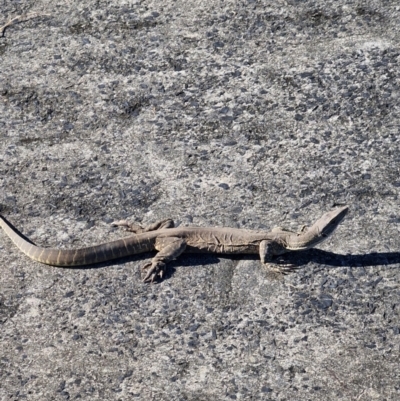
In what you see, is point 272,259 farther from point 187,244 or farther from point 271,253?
point 187,244

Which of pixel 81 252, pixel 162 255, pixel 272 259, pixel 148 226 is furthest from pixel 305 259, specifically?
pixel 81 252

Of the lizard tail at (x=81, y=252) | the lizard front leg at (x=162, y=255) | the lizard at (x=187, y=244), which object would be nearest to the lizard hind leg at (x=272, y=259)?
the lizard at (x=187, y=244)

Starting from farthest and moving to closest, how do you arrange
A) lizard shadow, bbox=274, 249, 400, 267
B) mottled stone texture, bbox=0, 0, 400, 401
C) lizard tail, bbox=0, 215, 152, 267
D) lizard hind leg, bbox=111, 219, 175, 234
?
lizard hind leg, bbox=111, 219, 175, 234, lizard tail, bbox=0, 215, 152, 267, lizard shadow, bbox=274, 249, 400, 267, mottled stone texture, bbox=0, 0, 400, 401

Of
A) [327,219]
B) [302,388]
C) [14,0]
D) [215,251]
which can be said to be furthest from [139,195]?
[14,0]

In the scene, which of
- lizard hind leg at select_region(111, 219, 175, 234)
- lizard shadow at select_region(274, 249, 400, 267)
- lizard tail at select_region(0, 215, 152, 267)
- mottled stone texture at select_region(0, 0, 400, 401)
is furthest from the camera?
lizard hind leg at select_region(111, 219, 175, 234)

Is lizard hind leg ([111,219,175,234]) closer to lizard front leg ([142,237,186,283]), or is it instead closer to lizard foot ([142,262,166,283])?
lizard front leg ([142,237,186,283])

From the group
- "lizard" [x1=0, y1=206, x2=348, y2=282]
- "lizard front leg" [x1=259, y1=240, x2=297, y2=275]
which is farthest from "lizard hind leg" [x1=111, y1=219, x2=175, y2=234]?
"lizard front leg" [x1=259, y1=240, x2=297, y2=275]

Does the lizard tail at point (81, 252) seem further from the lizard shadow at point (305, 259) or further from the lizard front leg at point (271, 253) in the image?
the lizard front leg at point (271, 253)
